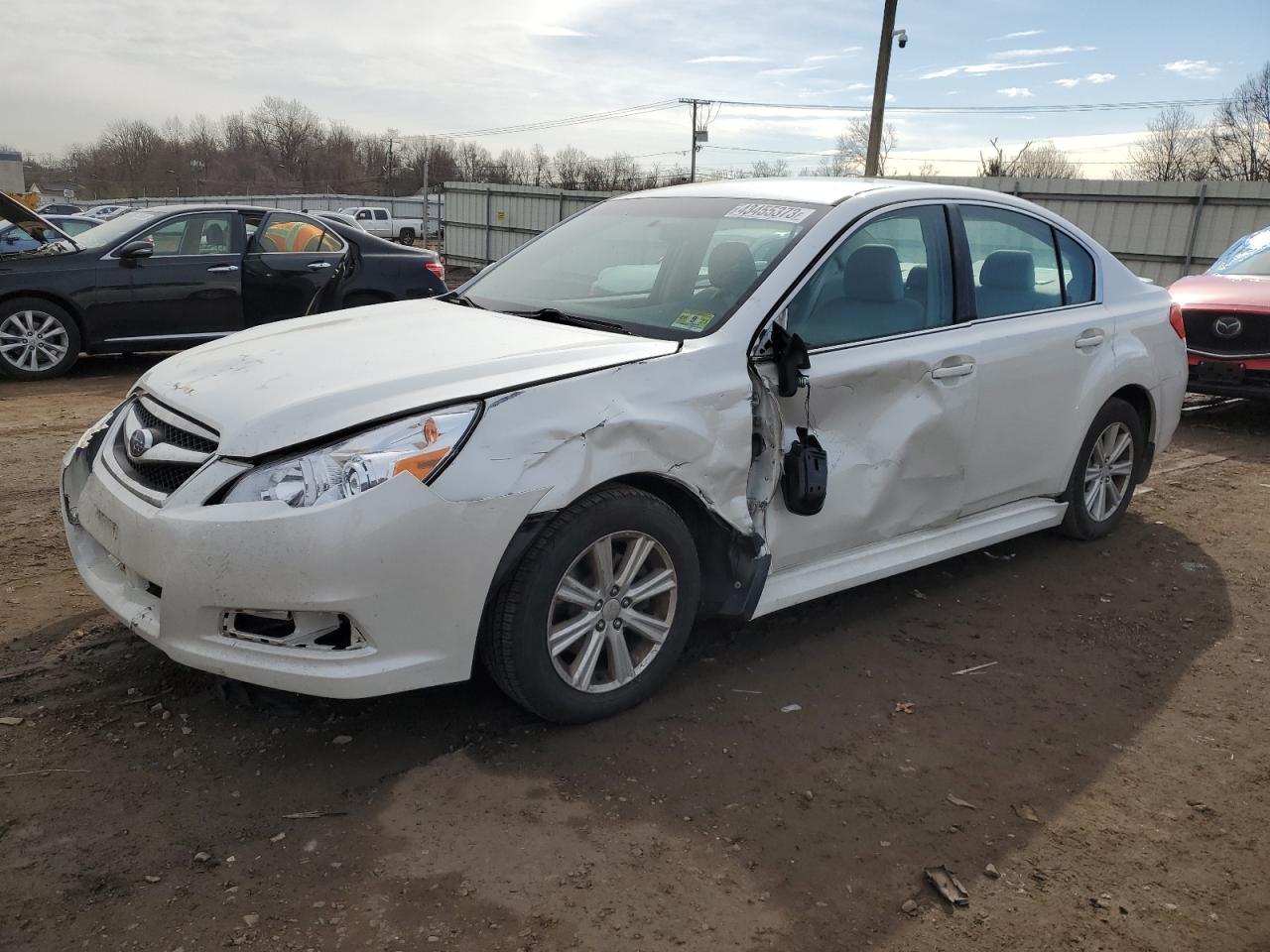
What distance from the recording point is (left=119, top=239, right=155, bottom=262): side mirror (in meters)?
8.90

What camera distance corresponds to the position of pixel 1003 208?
15.1ft

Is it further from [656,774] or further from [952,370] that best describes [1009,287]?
[656,774]

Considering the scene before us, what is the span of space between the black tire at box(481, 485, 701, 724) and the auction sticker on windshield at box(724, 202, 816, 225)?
1.32 meters

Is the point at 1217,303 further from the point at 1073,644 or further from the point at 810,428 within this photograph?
the point at 810,428

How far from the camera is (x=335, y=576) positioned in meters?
2.66

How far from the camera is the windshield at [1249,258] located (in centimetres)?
931

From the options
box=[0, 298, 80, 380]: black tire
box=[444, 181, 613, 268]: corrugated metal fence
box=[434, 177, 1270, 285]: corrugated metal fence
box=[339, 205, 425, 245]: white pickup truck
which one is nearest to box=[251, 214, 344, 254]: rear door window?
box=[0, 298, 80, 380]: black tire

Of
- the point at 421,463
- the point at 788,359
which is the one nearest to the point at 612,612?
the point at 421,463

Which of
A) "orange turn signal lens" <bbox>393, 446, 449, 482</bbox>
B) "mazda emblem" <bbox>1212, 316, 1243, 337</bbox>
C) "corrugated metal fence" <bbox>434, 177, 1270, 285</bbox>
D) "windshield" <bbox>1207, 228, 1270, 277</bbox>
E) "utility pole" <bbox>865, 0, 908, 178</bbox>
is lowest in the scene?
"orange turn signal lens" <bbox>393, 446, 449, 482</bbox>

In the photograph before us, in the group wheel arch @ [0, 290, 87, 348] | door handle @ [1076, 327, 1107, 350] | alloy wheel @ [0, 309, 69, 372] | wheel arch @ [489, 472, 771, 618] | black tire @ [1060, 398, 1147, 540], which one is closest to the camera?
wheel arch @ [489, 472, 771, 618]

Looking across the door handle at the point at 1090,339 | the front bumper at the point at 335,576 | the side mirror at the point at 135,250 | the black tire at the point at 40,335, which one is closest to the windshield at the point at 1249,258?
the door handle at the point at 1090,339

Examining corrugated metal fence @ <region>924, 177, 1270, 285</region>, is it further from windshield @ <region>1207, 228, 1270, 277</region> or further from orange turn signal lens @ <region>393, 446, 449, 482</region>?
orange turn signal lens @ <region>393, 446, 449, 482</region>

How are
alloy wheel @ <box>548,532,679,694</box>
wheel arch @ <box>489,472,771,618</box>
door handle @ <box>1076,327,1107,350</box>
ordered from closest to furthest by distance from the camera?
alloy wheel @ <box>548,532,679,694</box>
wheel arch @ <box>489,472,771,618</box>
door handle @ <box>1076,327,1107,350</box>

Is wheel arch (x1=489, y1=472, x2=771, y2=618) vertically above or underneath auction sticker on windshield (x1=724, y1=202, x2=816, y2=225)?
underneath
